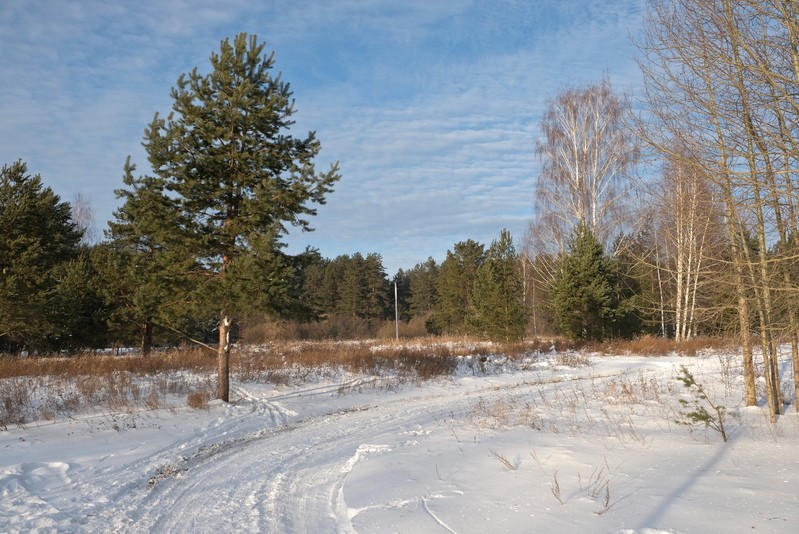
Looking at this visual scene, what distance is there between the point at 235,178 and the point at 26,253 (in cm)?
1423

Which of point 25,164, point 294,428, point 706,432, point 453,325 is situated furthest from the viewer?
point 453,325

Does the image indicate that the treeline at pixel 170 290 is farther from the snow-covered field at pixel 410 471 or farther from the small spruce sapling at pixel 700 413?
the snow-covered field at pixel 410 471

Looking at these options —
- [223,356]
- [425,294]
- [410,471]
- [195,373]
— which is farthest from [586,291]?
[425,294]

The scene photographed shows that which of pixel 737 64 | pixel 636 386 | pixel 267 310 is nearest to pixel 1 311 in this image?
pixel 267 310

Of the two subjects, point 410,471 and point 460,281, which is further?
point 460,281

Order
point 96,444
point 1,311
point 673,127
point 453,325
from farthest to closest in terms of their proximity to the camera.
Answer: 1. point 453,325
2. point 1,311
3. point 96,444
4. point 673,127

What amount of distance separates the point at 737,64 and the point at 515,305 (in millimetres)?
23346

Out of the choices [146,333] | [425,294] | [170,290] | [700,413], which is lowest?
[700,413]

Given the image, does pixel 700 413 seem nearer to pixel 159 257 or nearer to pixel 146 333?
pixel 159 257

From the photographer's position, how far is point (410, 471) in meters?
6.41

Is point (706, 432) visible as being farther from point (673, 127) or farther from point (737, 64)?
point (737, 64)

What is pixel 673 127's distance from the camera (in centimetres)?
688

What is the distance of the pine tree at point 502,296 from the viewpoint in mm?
28281

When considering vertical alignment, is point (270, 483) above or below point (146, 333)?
below
